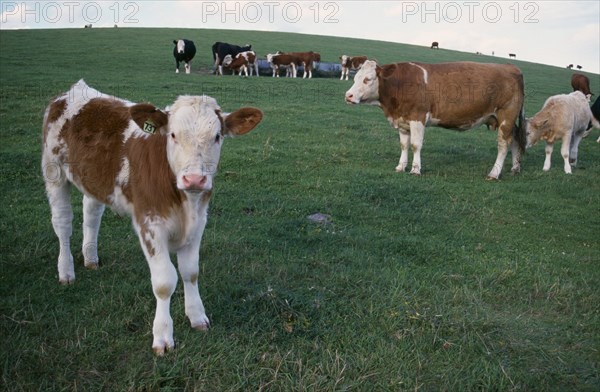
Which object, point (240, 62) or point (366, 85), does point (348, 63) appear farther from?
point (366, 85)

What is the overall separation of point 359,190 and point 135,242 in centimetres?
381

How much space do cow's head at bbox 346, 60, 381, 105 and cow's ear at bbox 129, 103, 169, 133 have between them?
23.9ft

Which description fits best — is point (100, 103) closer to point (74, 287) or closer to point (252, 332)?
point (74, 287)

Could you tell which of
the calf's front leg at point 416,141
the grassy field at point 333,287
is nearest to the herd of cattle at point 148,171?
the grassy field at point 333,287

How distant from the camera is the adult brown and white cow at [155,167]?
3.82m

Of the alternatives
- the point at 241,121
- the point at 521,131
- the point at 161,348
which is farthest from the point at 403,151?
the point at 161,348

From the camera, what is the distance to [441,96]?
10.5 meters

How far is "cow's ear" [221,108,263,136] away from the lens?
4188mm

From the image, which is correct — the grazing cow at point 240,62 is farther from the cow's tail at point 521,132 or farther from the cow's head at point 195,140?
the cow's head at point 195,140

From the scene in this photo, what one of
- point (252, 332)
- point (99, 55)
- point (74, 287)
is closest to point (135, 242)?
point (74, 287)

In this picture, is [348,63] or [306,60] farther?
[306,60]

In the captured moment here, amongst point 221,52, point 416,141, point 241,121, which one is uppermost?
point 221,52

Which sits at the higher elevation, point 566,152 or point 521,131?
point 521,131

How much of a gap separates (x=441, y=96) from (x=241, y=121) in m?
7.26
